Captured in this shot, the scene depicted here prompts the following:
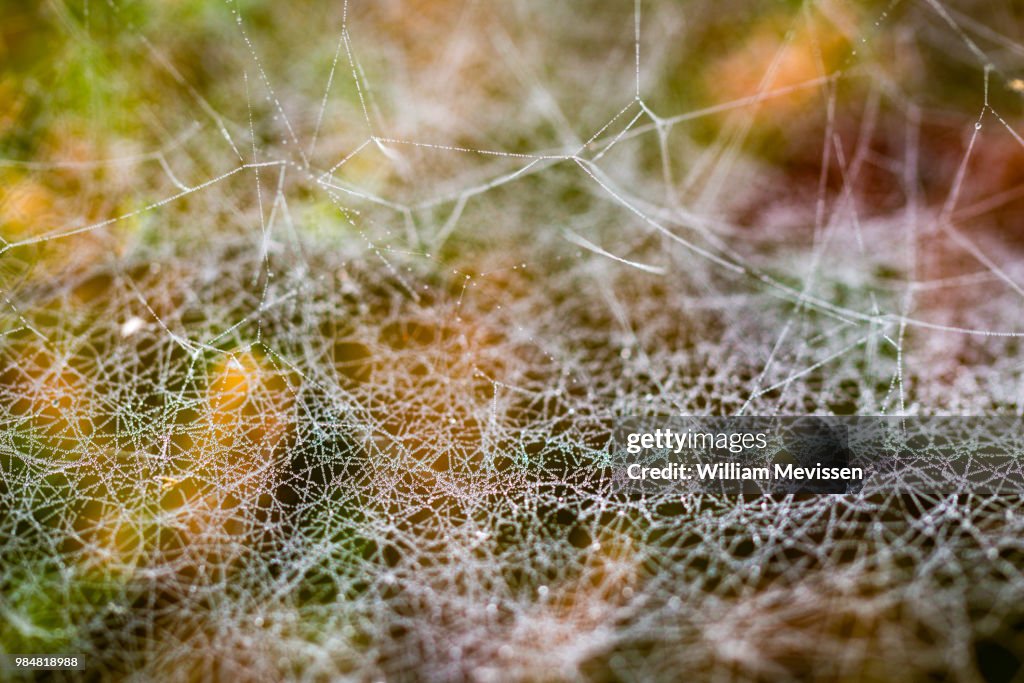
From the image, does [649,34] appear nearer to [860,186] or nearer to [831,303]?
[860,186]

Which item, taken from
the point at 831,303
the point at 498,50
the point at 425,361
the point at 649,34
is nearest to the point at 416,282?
the point at 425,361

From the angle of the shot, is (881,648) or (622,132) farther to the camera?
(622,132)

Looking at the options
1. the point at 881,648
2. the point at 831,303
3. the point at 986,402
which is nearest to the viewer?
the point at 881,648

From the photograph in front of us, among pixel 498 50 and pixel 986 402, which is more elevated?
pixel 498 50

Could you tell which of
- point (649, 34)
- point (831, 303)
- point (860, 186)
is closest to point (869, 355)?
point (831, 303)

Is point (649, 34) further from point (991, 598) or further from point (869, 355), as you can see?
point (991, 598)

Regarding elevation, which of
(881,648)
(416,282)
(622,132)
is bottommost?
(881,648)

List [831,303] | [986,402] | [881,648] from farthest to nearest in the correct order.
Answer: [831,303] → [986,402] → [881,648]
